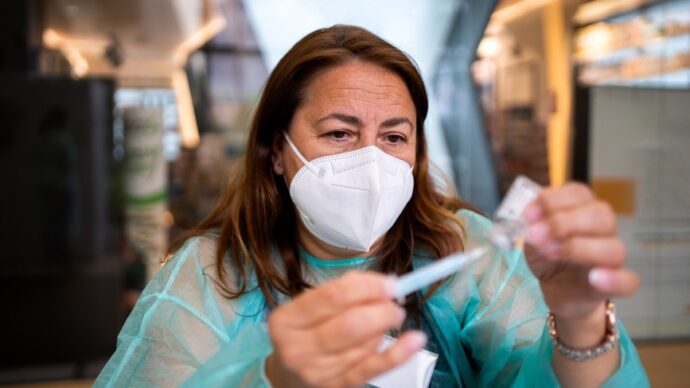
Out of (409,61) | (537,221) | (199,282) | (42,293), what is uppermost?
(409,61)

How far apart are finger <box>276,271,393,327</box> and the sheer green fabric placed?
0.46 meters

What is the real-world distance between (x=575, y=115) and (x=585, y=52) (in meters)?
0.58

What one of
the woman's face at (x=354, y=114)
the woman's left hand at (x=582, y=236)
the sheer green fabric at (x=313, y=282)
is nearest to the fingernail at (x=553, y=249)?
the woman's left hand at (x=582, y=236)

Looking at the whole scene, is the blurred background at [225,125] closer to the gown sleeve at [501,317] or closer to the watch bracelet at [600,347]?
the gown sleeve at [501,317]

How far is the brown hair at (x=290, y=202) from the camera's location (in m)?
1.39

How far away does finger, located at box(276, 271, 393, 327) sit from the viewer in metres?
0.73

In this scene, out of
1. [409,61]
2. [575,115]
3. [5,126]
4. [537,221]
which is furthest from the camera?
[575,115]

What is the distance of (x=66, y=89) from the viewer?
162 inches

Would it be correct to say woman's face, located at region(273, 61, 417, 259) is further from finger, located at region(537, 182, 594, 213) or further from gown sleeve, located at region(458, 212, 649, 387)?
finger, located at region(537, 182, 594, 213)

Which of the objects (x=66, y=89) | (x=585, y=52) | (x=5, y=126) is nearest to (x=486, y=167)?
(x=585, y=52)

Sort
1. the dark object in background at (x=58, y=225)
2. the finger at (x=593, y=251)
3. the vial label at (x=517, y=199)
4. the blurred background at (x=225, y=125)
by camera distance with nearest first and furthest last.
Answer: the finger at (x=593, y=251), the vial label at (x=517, y=199), the dark object in background at (x=58, y=225), the blurred background at (x=225, y=125)

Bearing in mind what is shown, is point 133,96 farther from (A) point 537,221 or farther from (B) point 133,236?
(A) point 537,221

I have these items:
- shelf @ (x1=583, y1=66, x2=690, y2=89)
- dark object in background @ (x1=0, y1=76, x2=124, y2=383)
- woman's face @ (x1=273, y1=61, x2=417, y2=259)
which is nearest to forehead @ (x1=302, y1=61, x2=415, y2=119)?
woman's face @ (x1=273, y1=61, x2=417, y2=259)

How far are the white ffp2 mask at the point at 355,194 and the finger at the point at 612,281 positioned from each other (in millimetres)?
527
